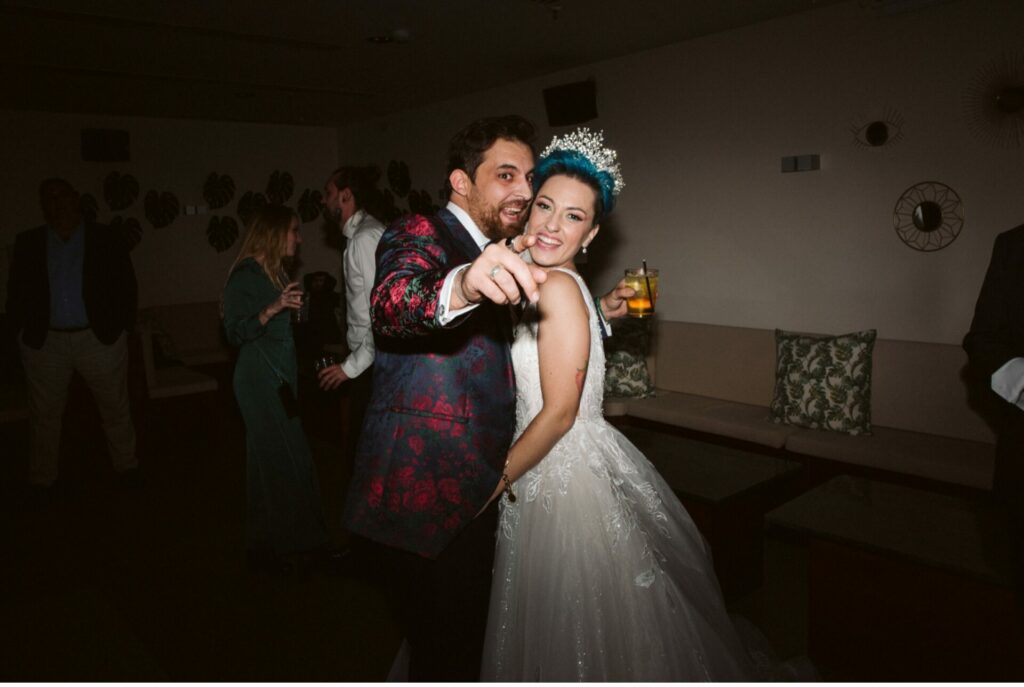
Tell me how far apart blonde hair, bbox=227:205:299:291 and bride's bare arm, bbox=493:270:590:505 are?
1.91m

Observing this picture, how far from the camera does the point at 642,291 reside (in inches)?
92.7

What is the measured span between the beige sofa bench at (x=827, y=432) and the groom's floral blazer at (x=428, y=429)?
2.75 metres

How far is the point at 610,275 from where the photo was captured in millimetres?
5629

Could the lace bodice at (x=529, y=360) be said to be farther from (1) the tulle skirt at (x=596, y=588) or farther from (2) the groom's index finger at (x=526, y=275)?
(2) the groom's index finger at (x=526, y=275)

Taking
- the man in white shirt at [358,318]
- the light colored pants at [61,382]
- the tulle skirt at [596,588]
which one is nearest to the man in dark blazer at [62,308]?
the light colored pants at [61,382]

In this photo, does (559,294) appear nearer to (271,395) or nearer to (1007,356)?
(1007,356)

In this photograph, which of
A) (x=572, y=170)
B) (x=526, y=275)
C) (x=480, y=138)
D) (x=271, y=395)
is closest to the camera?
(x=526, y=275)

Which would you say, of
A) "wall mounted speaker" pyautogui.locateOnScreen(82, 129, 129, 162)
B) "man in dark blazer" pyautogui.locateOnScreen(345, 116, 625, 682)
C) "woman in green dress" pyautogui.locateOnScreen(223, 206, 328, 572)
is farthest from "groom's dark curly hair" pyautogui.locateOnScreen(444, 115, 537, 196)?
"wall mounted speaker" pyautogui.locateOnScreen(82, 129, 129, 162)

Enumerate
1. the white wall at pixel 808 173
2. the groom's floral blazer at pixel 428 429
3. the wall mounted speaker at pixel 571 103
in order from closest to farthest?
1. the groom's floral blazer at pixel 428 429
2. the white wall at pixel 808 173
3. the wall mounted speaker at pixel 571 103

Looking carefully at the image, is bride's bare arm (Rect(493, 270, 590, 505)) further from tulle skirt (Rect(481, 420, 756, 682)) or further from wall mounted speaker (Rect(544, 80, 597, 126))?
wall mounted speaker (Rect(544, 80, 597, 126))

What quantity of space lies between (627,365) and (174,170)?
5534 mm

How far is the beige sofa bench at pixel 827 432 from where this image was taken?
3516 millimetres

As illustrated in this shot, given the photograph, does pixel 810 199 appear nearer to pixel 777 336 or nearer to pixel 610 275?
pixel 777 336

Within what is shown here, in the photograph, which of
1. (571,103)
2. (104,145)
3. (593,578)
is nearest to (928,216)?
(571,103)
